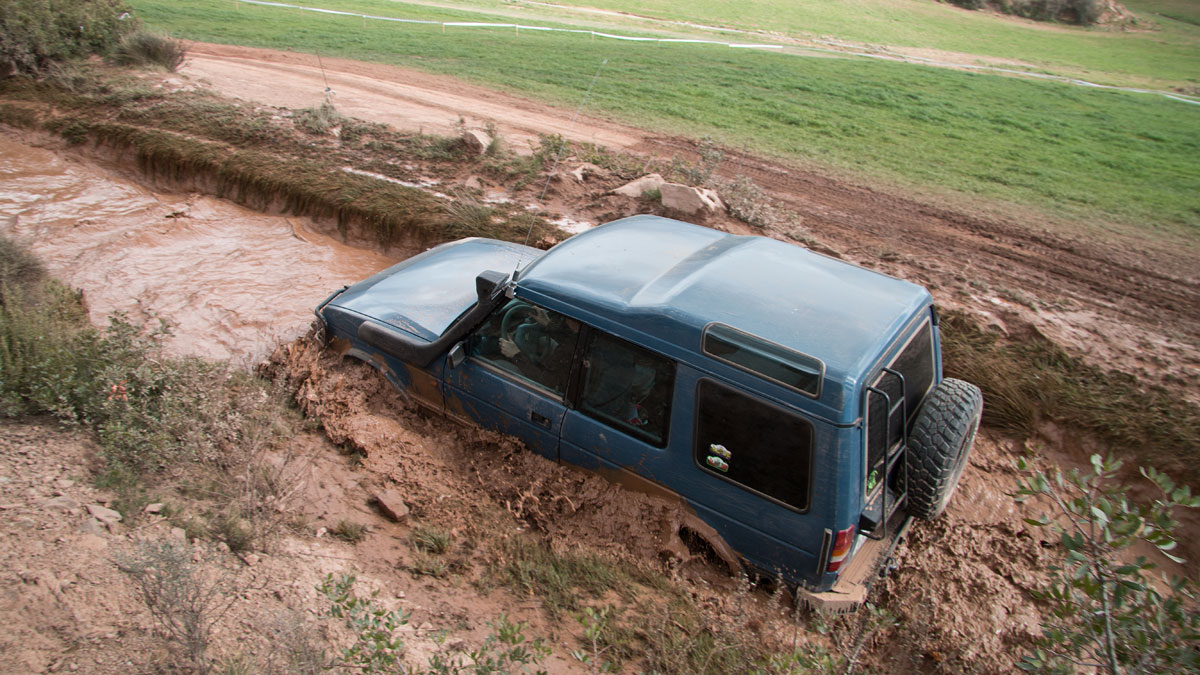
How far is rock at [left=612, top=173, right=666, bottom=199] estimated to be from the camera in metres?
9.02

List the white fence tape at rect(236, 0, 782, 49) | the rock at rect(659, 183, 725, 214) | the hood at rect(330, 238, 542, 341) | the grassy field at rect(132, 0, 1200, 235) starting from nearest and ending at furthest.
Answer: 1. the hood at rect(330, 238, 542, 341)
2. the rock at rect(659, 183, 725, 214)
3. the grassy field at rect(132, 0, 1200, 235)
4. the white fence tape at rect(236, 0, 782, 49)

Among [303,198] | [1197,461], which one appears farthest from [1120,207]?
[303,198]

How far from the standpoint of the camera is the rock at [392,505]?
427cm

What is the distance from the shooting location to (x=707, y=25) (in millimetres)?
30156

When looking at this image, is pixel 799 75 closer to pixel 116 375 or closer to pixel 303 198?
pixel 303 198

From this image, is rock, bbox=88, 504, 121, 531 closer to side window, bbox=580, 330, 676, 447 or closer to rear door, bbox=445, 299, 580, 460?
rear door, bbox=445, 299, 580, 460

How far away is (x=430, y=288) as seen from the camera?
5230 mm

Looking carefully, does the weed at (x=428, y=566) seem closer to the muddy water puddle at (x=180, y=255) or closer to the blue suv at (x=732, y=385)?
the blue suv at (x=732, y=385)

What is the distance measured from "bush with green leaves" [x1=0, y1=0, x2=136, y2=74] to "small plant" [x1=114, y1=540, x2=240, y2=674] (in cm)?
1336

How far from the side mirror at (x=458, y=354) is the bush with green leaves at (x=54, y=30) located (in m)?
12.7

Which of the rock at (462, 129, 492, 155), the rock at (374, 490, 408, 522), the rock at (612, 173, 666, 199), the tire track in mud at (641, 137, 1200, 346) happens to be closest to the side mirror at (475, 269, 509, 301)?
the rock at (374, 490, 408, 522)

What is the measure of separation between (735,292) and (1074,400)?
11.6ft

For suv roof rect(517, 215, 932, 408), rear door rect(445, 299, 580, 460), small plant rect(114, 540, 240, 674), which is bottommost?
small plant rect(114, 540, 240, 674)

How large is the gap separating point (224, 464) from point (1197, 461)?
255 inches
